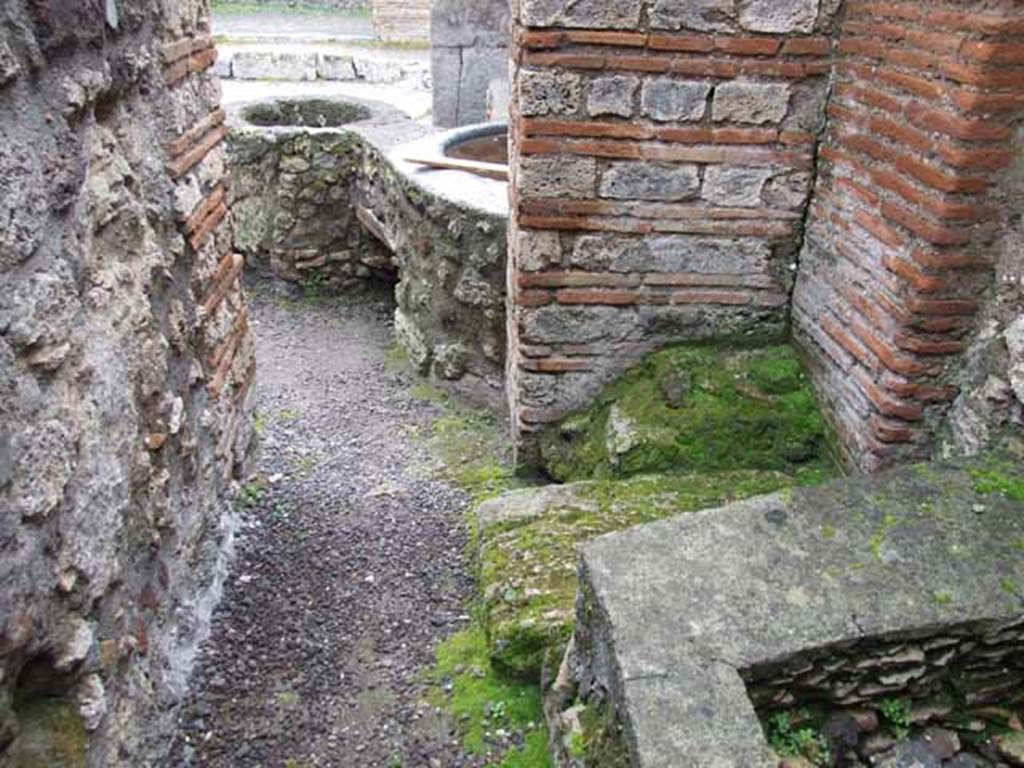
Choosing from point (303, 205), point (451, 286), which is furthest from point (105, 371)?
point (303, 205)

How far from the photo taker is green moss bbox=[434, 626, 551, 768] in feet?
8.14

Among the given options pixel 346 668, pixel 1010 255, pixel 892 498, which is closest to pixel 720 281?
pixel 1010 255

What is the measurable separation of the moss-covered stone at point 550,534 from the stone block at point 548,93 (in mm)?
1390

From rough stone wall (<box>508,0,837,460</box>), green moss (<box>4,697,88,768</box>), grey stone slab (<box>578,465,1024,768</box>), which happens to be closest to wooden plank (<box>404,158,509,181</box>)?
rough stone wall (<box>508,0,837,460</box>)

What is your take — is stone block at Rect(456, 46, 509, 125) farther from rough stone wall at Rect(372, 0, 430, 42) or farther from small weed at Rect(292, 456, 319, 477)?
rough stone wall at Rect(372, 0, 430, 42)

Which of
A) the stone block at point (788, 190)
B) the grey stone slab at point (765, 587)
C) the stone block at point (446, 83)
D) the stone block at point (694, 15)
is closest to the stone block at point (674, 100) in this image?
the stone block at point (694, 15)

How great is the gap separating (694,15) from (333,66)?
10575mm

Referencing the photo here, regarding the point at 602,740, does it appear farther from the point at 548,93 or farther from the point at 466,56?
the point at 466,56

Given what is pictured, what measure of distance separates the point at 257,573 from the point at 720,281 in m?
2.16

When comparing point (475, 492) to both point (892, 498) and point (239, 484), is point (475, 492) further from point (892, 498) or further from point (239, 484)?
point (892, 498)

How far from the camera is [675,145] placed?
3025 mm

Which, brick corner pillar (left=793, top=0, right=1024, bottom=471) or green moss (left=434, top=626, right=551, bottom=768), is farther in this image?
green moss (left=434, top=626, right=551, bottom=768)

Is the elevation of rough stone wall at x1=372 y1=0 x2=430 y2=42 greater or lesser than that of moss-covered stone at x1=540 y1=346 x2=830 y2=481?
greater

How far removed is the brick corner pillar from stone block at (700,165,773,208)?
8.6 inches
